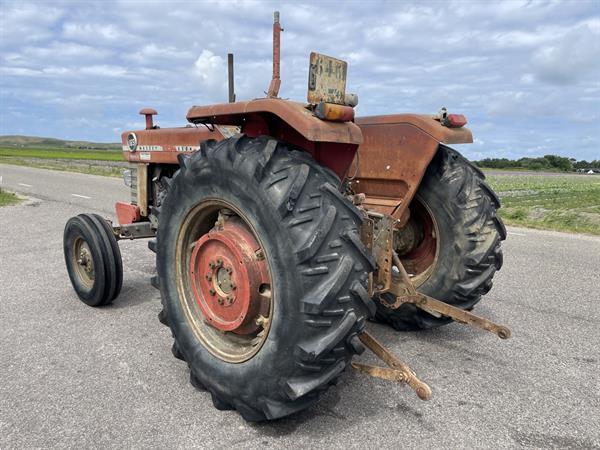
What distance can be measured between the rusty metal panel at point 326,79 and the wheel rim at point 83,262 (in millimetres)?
2751

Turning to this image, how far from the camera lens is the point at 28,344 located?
344 centimetres

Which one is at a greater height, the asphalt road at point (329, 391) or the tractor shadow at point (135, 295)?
the asphalt road at point (329, 391)

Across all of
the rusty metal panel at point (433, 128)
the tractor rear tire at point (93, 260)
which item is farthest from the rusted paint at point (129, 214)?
the rusty metal panel at point (433, 128)

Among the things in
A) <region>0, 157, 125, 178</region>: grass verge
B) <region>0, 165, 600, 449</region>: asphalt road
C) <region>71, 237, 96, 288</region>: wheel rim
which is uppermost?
<region>71, 237, 96, 288</region>: wheel rim

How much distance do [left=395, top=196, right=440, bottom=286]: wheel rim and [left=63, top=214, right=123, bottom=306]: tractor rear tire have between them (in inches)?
93.9

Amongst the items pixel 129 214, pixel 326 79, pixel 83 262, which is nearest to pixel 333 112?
pixel 326 79

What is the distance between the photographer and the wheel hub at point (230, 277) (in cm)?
249

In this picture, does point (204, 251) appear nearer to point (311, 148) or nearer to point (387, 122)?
point (311, 148)

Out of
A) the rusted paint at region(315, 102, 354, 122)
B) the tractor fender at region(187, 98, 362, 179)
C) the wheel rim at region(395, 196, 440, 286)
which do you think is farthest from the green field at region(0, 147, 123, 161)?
the rusted paint at region(315, 102, 354, 122)

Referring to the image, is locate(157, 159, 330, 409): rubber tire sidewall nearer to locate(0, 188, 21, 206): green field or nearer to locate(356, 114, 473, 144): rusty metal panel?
locate(356, 114, 473, 144): rusty metal panel

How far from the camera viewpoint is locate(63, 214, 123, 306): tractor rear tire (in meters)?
4.05

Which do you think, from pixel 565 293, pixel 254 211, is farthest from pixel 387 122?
pixel 565 293

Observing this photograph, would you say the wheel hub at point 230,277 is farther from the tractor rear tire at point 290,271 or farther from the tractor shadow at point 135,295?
the tractor shadow at point 135,295

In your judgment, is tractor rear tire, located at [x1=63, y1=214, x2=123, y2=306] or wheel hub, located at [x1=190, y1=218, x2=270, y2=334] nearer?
wheel hub, located at [x1=190, y1=218, x2=270, y2=334]
